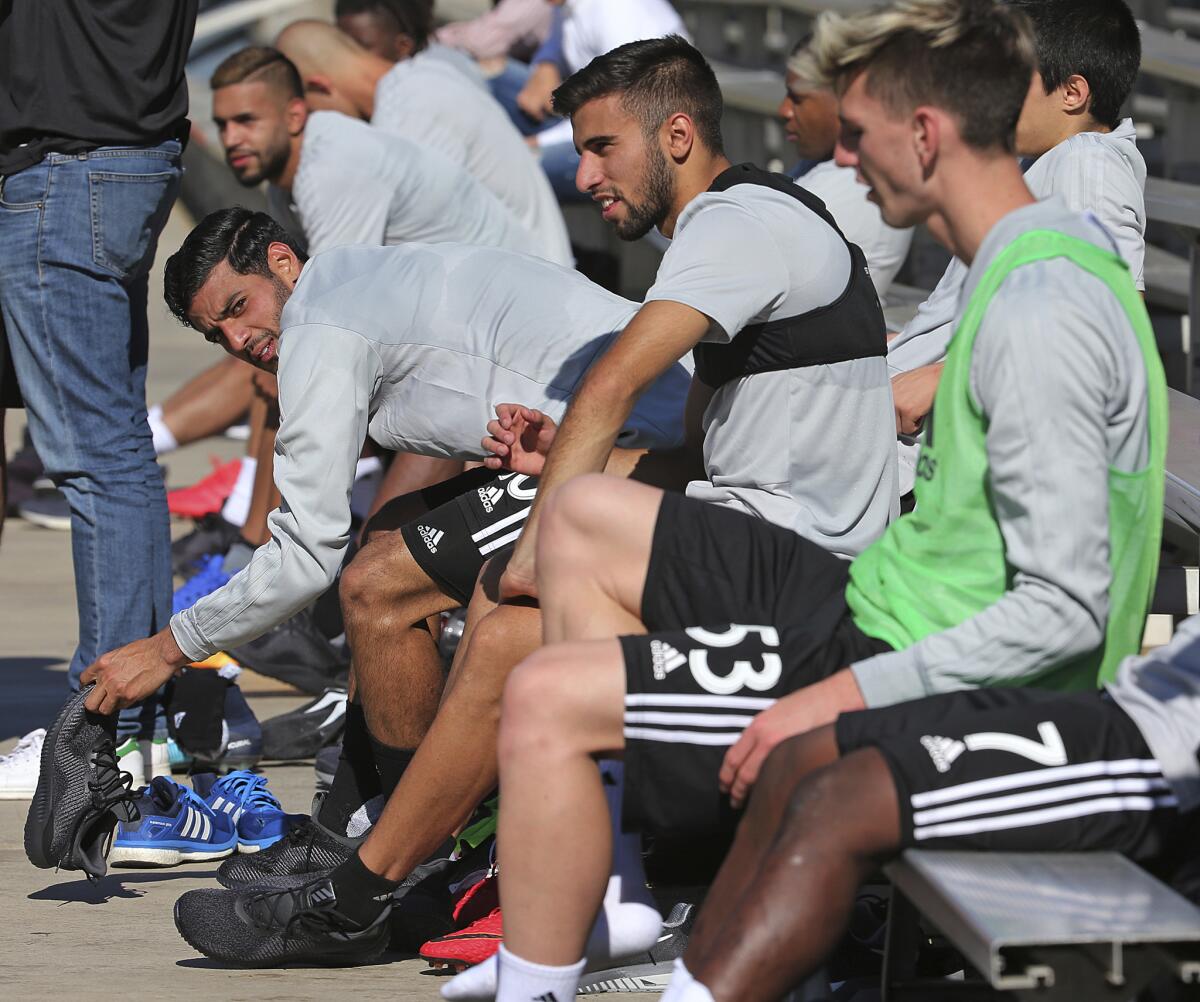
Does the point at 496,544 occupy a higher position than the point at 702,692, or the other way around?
the point at 702,692

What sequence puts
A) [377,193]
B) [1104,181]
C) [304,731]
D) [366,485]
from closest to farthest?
[1104,181] → [304,731] → [377,193] → [366,485]

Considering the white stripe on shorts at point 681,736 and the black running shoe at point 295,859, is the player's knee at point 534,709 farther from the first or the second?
the black running shoe at point 295,859

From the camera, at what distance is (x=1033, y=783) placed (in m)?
2.67

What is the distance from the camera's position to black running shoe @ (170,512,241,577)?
7.37 m

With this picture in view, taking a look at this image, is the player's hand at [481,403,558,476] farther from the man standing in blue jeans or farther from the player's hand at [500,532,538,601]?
the man standing in blue jeans

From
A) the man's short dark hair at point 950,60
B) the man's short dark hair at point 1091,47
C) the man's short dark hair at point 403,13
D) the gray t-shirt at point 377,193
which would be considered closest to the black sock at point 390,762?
the man's short dark hair at point 950,60

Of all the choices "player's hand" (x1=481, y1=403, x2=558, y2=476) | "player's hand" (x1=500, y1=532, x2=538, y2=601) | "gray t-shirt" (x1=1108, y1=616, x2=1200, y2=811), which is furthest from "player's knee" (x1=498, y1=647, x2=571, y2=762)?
"player's hand" (x1=481, y1=403, x2=558, y2=476)

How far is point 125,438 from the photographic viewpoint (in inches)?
197

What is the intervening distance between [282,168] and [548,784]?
15.5ft

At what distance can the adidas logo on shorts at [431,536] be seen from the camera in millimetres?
4309

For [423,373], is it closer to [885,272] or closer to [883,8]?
[883,8]

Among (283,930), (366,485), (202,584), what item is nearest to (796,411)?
(283,930)

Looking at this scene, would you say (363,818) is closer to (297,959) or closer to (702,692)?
(297,959)

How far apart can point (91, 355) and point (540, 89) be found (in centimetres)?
630
